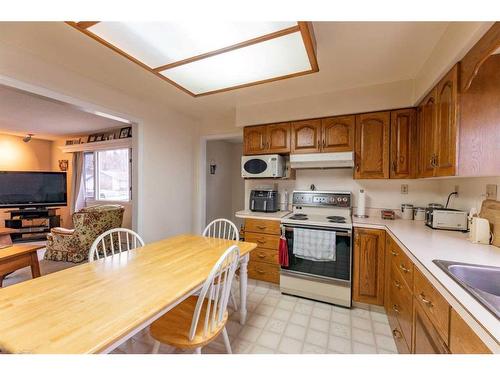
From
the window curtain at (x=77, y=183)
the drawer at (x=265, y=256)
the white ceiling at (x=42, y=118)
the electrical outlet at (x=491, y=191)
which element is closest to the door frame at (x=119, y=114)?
the white ceiling at (x=42, y=118)

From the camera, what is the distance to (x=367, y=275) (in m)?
2.04

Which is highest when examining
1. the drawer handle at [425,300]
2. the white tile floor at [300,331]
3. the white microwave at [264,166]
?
the white microwave at [264,166]

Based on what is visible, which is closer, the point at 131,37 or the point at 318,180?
the point at 131,37

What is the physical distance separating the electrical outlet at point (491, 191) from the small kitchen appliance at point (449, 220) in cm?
25

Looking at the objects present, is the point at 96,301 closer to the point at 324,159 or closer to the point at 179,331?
the point at 179,331

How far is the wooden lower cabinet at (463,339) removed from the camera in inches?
24.5

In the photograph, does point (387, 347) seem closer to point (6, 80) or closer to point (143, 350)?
point (143, 350)

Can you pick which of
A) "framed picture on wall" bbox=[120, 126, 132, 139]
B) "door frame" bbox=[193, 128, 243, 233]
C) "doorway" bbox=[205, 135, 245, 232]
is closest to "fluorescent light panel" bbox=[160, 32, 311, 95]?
"door frame" bbox=[193, 128, 243, 233]

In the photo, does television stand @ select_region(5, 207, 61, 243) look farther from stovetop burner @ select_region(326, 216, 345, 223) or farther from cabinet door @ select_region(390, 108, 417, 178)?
cabinet door @ select_region(390, 108, 417, 178)

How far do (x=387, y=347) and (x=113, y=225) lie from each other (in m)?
3.71

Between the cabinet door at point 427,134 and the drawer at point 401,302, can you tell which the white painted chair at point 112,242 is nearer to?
the drawer at point 401,302

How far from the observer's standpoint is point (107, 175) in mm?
4988

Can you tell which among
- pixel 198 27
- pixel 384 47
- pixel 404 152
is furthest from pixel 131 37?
pixel 404 152

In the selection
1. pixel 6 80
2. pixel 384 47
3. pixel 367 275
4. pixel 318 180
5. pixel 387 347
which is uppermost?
pixel 384 47
